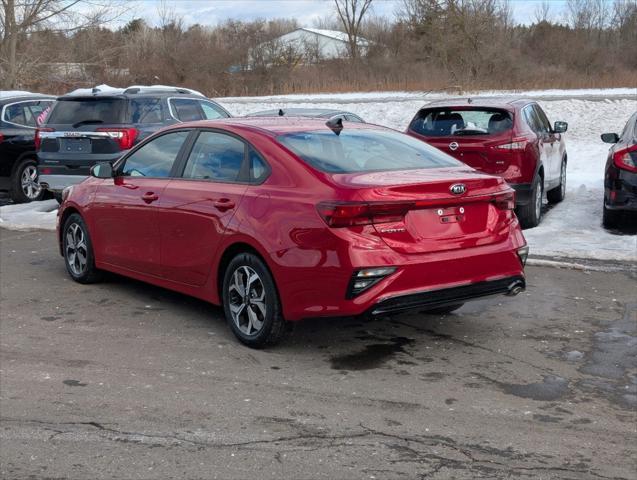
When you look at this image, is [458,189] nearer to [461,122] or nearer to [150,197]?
[150,197]

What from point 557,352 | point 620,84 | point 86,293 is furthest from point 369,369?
point 620,84

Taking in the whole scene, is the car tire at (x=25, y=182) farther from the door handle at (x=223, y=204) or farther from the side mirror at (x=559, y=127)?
the door handle at (x=223, y=204)

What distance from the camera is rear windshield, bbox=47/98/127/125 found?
11.9 m

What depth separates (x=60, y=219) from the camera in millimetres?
8711

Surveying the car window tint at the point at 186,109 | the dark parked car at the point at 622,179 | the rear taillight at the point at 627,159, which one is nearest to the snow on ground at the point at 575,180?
the dark parked car at the point at 622,179

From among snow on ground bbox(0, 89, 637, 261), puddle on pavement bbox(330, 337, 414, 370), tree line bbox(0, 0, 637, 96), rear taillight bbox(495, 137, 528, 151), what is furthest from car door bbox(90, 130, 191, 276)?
tree line bbox(0, 0, 637, 96)

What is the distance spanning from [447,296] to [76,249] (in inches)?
166

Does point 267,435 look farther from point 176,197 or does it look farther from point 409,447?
point 176,197

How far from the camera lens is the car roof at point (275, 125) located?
258 inches

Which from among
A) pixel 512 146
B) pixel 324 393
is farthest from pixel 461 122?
pixel 324 393

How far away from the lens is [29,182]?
14664mm

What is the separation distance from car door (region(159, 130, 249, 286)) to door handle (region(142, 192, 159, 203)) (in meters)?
0.14

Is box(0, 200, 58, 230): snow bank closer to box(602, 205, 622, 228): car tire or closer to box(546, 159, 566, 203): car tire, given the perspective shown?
box(602, 205, 622, 228): car tire

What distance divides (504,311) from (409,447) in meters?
3.02
